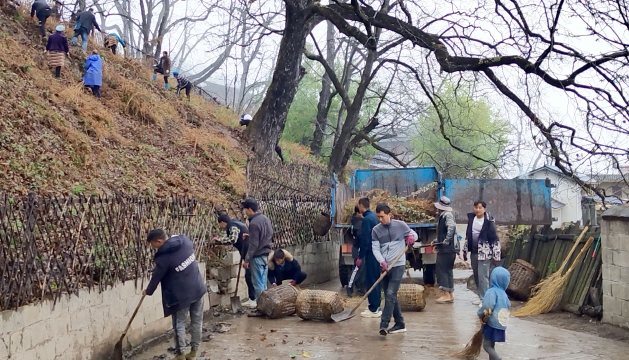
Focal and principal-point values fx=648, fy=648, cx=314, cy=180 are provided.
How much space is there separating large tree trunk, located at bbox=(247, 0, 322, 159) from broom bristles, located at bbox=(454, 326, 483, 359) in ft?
38.4

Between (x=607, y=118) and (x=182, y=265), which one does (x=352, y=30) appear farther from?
(x=182, y=265)

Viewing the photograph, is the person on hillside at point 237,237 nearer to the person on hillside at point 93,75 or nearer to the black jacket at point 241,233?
the black jacket at point 241,233

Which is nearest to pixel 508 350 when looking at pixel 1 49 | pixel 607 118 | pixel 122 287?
pixel 607 118

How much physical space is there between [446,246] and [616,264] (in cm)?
308

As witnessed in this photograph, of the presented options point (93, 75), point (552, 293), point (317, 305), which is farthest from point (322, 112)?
point (317, 305)

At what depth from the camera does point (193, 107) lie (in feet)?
69.4

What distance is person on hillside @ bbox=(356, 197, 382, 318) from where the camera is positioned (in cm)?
973

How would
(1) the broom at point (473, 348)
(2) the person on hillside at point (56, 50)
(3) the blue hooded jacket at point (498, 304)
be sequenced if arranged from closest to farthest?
(3) the blue hooded jacket at point (498, 304) < (1) the broom at point (473, 348) < (2) the person on hillside at point (56, 50)

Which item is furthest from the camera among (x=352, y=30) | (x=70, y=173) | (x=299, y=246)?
(x=352, y=30)

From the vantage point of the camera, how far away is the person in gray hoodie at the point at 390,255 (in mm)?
8164

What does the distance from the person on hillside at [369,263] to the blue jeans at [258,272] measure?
5.27ft

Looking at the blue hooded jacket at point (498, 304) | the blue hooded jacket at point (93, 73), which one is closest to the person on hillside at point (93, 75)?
the blue hooded jacket at point (93, 73)

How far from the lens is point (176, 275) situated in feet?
21.9

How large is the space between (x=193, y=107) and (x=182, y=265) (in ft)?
49.5
